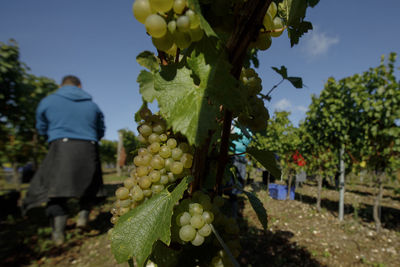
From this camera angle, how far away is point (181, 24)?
20.6 inches

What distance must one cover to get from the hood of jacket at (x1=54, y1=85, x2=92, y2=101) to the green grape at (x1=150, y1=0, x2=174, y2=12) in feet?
12.4

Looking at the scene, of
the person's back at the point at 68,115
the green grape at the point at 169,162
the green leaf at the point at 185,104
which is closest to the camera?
the green leaf at the point at 185,104

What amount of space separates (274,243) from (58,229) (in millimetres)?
3691

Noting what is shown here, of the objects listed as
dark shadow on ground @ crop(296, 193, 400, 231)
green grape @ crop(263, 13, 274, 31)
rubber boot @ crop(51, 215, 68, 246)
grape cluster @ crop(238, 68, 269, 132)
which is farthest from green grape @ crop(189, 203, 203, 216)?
dark shadow on ground @ crop(296, 193, 400, 231)

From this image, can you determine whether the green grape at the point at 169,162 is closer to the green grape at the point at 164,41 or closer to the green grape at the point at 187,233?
the green grape at the point at 187,233

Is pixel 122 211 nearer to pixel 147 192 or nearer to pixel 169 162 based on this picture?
pixel 147 192

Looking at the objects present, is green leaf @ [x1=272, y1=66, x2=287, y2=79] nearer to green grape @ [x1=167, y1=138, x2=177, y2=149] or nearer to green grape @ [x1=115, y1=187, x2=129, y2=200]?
green grape @ [x1=167, y1=138, x2=177, y2=149]

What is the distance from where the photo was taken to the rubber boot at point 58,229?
3752 millimetres

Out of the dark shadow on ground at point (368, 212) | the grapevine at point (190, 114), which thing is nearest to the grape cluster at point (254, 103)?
the grapevine at point (190, 114)

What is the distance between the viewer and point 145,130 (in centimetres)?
78

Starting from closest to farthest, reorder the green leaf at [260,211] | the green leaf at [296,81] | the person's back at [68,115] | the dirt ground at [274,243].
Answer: the green leaf at [260,211] < the green leaf at [296,81] < the dirt ground at [274,243] < the person's back at [68,115]

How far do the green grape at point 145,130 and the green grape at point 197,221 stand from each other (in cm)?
31

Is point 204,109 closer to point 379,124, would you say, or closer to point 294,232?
point 294,232

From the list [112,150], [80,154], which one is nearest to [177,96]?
[80,154]
